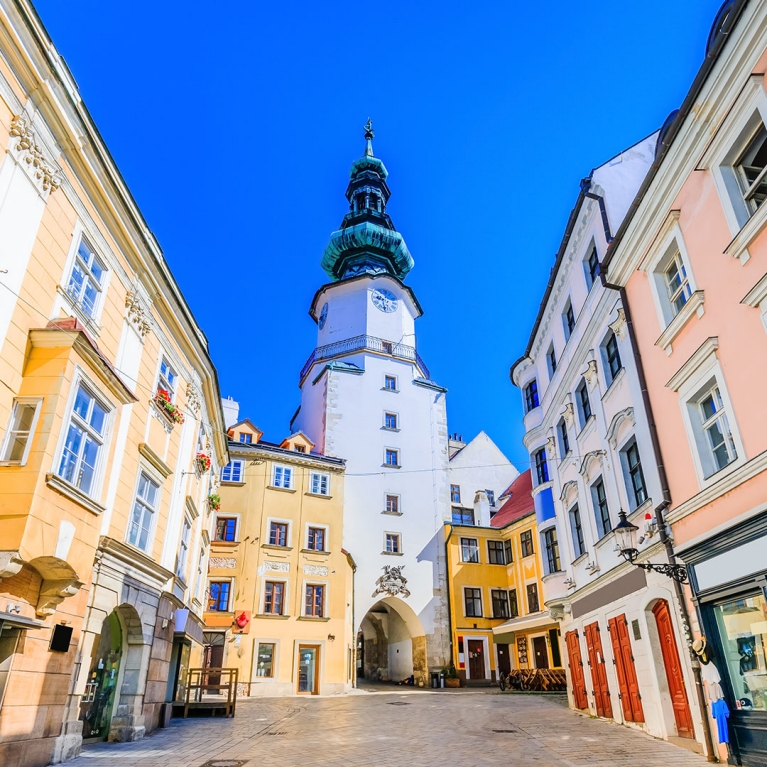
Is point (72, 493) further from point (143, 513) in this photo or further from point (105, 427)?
point (143, 513)

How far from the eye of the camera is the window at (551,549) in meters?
19.7

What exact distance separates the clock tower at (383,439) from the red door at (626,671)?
19242mm

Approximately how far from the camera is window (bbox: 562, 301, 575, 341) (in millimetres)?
17811

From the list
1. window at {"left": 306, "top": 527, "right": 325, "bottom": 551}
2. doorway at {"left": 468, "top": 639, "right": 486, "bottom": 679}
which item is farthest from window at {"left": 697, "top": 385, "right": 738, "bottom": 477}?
doorway at {"left": 468, "top": 639, "right": 486, "bottom": 679}

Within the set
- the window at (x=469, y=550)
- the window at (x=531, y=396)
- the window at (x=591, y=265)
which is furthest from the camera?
the window at (x=469, y=550)

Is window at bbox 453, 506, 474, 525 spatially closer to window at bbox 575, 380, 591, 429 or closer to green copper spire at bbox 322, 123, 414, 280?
green copper spire at bbox 322, 123, 414, 280

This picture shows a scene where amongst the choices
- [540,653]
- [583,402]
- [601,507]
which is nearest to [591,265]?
[583,402]

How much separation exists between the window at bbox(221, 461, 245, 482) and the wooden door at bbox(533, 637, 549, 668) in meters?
18.2

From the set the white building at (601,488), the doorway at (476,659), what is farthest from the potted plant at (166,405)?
the doorway at (476,659)

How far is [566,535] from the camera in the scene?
18266 mm

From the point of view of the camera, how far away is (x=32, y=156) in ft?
31.3

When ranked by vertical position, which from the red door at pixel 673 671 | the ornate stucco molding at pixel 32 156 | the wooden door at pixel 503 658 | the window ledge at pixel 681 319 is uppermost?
the ornate stucco molding at pixel 32 156

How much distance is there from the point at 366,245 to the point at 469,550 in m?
24.8

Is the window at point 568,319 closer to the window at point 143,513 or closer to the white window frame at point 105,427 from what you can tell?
the window at point 143,513
